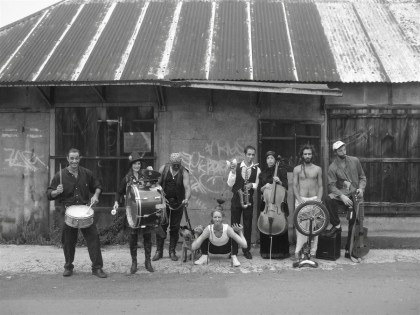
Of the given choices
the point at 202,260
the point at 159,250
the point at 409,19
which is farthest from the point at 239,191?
the point at 409,19

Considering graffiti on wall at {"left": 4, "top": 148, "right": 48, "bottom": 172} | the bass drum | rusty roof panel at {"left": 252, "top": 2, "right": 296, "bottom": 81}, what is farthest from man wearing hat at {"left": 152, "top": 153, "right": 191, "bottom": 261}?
graffiti on wall at {"left": 4, "top": 148, "right": 48, "bottom": 172}

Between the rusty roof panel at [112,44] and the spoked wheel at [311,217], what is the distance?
4.09 m

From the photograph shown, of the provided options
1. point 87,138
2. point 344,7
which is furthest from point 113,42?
point 344,7

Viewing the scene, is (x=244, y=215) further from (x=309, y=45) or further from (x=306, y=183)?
(x=309, y=45)

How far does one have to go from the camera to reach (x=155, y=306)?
532cm

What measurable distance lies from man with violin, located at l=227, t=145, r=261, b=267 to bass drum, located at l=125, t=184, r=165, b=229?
152cm

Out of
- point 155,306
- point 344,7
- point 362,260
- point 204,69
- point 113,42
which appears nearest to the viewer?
point 155,306

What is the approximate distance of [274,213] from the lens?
282 inches

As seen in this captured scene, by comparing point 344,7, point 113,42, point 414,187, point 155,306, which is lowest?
point 155,306

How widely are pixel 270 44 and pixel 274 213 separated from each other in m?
3.83

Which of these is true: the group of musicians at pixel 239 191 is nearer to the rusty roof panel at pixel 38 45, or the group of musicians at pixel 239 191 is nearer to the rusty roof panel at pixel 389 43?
the rusty roof panel at pixel 389 43

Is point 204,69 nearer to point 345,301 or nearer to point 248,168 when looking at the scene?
point 248,168

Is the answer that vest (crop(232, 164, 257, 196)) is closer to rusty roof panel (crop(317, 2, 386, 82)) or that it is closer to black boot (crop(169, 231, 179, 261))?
black boot (crop(169, 231, 179, 261))

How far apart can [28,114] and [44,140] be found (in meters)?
0.61
